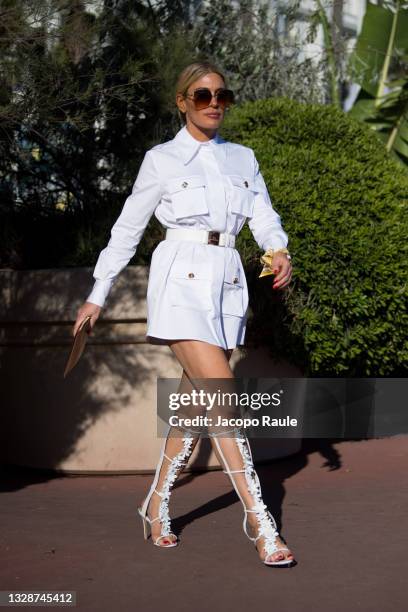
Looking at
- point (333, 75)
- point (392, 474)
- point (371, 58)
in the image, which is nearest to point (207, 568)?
point (392, 474)

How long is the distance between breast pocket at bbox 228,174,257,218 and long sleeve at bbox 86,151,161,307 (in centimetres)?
31

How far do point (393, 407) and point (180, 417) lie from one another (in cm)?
443

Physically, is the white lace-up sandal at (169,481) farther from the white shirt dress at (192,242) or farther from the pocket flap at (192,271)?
the pocket flap at (192,271)

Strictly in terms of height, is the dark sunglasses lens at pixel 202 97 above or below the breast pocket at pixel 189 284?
above

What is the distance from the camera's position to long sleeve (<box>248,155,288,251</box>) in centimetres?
435

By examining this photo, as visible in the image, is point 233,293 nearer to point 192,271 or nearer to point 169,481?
point 192,271

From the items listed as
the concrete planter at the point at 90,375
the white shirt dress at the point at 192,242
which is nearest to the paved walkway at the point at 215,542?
the concrete planter at the point at 90,375

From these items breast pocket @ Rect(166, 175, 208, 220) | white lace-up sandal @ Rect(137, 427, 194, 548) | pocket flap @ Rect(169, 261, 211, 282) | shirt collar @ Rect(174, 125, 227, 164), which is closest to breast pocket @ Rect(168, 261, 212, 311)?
pocket flap @ Rect(169, 261, 211, 282)

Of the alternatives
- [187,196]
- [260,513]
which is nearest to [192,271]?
[187,196]

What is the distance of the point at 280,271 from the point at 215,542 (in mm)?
1250

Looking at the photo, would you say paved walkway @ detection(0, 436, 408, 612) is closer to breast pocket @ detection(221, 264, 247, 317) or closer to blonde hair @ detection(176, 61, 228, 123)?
breast pocket @ detection(221, 264, 247, 317)

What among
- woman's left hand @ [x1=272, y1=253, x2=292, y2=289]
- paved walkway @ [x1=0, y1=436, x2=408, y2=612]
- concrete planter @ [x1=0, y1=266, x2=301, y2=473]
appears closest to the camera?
paved walkway @ [x1=0, y1=436, x2=408, y2=612]

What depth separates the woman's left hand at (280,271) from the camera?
4.16 metres

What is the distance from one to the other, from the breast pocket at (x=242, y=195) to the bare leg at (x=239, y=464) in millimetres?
600
